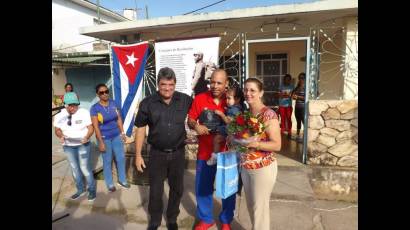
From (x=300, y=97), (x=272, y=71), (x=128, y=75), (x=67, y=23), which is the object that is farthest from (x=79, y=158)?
(x=67, y=23)

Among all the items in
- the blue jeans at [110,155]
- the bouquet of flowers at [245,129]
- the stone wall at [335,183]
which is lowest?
the stone wall at [335,183]

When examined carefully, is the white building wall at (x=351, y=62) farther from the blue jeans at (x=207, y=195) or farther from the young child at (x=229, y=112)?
the blue jeans at (x=207, y=195)

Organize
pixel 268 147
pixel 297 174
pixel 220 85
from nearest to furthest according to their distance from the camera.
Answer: pixel 268 147
pixel 220 85
pixel 297 174

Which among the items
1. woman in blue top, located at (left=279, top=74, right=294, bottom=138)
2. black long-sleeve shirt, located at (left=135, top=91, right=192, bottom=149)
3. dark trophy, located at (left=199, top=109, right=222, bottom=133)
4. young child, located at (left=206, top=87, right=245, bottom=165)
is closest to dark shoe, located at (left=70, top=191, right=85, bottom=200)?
black long-sleeve shirt, located at (left=135, top=91, right=192, bottom=149)

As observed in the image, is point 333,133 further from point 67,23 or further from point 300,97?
point 67,23

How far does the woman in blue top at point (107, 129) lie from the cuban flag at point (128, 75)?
1.06m

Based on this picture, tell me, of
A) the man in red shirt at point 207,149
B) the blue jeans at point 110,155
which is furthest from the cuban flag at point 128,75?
the man in red shirt at point 207,149

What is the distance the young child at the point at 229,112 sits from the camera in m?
2.75

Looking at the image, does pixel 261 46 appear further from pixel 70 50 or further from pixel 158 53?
pixel 70 50

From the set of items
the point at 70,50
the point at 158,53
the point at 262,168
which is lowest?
the point at 262,168

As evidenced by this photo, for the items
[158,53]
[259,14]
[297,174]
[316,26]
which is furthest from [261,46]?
[297,174]

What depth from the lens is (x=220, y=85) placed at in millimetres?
2793

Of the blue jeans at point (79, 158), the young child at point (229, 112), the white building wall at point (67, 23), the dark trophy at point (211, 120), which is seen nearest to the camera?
the young child at point (229, 112)
